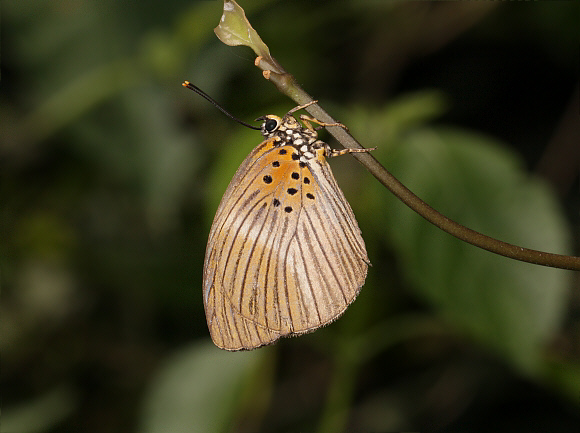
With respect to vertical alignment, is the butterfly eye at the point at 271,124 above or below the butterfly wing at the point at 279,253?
above

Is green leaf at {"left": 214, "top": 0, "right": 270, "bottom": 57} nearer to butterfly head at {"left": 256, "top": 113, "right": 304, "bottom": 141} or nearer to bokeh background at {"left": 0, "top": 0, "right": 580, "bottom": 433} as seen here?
butterfly head at {"left": 256, "top": 113, "right": 304, "bottom": 141}

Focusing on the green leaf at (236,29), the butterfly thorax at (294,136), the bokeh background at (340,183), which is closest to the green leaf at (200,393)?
the bokeh background at (340,183)

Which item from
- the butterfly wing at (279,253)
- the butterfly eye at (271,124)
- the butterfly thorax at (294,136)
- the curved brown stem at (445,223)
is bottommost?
the curved brown stem at (445,223)

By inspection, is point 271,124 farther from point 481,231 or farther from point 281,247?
point 481,231

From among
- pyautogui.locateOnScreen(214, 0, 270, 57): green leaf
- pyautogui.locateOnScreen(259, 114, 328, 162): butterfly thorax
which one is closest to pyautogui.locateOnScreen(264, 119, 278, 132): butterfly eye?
pyautogui.locateOnScreen(259, 114, 328, 162): butterfly thorax

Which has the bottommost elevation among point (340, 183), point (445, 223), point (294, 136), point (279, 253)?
point (445, 223)

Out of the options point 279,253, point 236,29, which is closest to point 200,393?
point 279,253

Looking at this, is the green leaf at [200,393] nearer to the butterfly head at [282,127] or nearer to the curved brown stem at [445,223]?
the butterfly head at [282,127]
